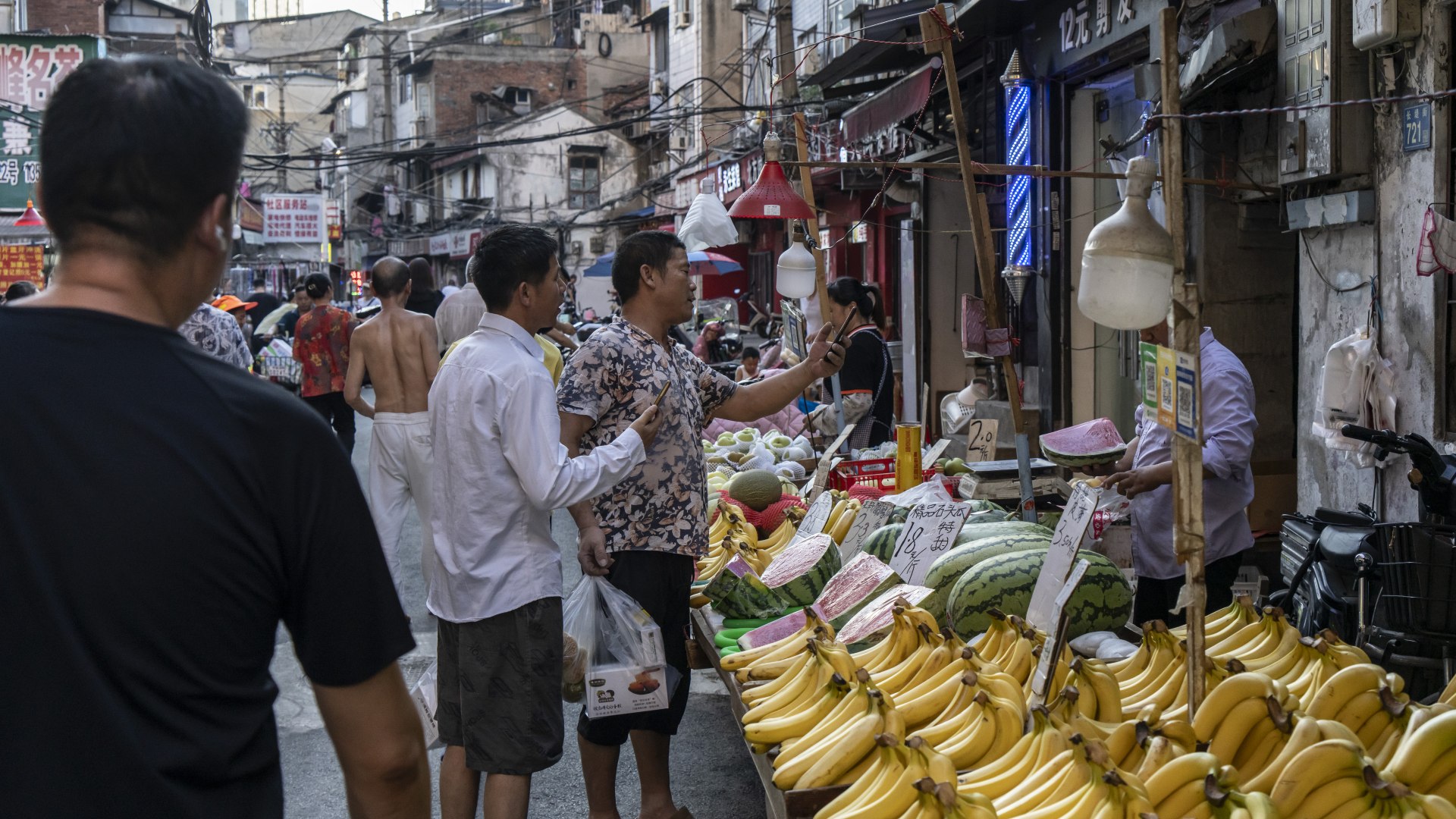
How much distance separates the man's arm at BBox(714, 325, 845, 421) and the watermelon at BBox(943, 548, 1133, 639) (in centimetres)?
93

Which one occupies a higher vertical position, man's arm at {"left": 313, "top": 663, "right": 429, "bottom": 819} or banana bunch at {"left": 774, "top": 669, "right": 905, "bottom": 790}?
man's arm at {"left": 313, "top": 663, "right": 429, "bottom": 819}

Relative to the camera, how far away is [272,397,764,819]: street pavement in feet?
16.2

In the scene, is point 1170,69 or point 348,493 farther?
point 1170,69

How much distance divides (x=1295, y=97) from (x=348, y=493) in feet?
20.8

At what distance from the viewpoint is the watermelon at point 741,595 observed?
5.13 meters

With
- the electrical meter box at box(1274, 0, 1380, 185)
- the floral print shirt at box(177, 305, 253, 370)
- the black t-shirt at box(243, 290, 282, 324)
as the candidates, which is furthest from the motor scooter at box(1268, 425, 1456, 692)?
the black t-shirt at box(243, 290, 282, 324)

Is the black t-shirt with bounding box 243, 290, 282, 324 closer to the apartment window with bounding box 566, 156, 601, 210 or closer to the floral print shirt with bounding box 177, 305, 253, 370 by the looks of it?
the floral print shirt with bounding box 177, 305, 253, 370

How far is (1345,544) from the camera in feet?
14.6

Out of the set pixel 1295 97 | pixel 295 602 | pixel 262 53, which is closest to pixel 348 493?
pixel 295 602

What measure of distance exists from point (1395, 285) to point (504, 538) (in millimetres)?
4533

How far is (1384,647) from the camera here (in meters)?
4.05

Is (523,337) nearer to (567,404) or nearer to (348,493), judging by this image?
(567,404)

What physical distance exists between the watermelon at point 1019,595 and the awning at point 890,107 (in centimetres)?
758

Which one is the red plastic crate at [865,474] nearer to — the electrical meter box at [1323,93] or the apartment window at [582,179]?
the electrical meter box at [1323,93]
